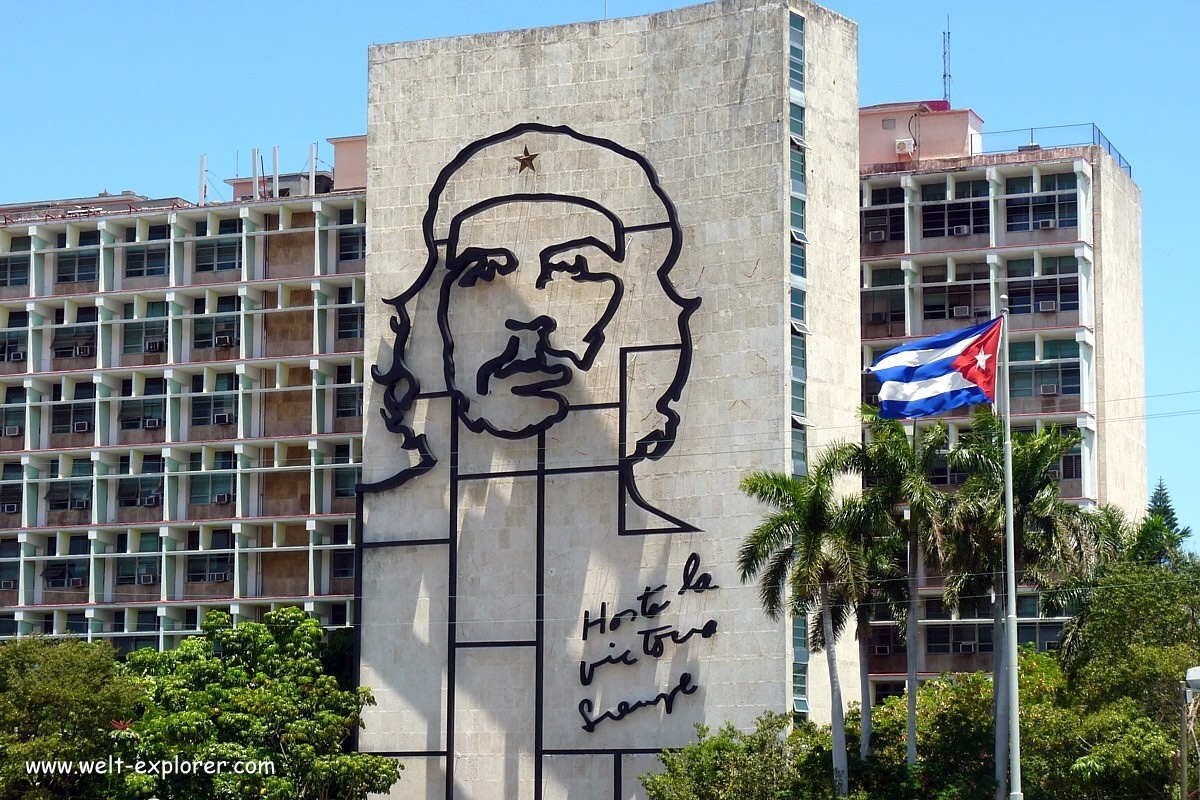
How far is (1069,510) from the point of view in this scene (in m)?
63.7

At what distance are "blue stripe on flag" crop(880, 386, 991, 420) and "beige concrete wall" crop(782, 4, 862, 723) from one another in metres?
18.6

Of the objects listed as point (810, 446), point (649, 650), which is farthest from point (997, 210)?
point (649, 650)

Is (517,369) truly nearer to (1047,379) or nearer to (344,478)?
(344,478)

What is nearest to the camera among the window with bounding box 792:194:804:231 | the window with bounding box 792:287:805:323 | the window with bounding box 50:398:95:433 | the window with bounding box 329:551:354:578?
the window with bounding box 792:287:805:323

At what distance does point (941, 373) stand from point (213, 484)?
173 feet

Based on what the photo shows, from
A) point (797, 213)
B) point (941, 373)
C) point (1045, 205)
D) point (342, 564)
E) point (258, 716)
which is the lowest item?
point (258, 716)

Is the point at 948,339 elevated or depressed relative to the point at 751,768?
elevated

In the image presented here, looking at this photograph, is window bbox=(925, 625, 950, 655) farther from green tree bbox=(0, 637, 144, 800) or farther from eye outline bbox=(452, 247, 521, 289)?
green tree bbox=(0, 637, 144, 800)

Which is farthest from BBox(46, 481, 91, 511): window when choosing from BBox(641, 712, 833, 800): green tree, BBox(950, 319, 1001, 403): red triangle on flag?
BBox(950, 319, 1001, 403): red triangle on flag

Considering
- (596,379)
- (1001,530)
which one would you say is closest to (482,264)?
(596,379)

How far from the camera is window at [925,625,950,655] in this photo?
92.4 m

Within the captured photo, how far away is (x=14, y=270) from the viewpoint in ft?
349

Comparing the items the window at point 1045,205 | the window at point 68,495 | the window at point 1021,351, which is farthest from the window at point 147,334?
the window at point 1045,205

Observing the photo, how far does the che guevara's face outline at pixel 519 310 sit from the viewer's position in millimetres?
78562
